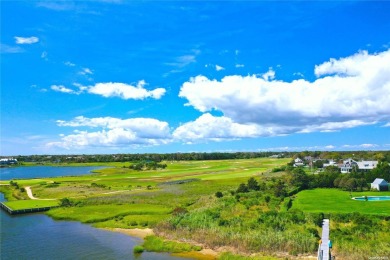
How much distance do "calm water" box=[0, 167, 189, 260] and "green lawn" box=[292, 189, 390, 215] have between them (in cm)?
2861

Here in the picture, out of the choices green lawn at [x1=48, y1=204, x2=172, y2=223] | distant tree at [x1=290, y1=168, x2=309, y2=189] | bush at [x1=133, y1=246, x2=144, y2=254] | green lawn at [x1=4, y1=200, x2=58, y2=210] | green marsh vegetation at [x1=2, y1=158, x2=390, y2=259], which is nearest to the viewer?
green marsh vegetation at [x1=2, y1=158, x2=390, y2=259]

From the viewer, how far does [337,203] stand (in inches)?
2501

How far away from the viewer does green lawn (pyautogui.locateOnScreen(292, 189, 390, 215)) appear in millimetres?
56156

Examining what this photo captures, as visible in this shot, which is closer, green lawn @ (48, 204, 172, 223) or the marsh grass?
the marsh grass

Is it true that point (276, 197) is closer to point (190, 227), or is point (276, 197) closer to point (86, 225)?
point (190, 227)

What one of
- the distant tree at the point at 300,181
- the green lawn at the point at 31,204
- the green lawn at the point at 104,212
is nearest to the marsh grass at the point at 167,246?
the green lawn at the point at 104,212

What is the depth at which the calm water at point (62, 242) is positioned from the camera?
4366 centimetres

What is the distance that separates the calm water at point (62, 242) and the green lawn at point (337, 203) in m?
28.6

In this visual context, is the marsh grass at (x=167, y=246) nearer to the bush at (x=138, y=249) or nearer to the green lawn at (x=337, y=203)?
the bush at (x=138, y=249)

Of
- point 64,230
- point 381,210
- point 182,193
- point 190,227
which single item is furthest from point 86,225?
point 381,210

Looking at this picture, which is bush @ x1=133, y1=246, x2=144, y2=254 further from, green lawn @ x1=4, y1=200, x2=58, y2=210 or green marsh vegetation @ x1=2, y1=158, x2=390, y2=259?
green lawn @ x1=4, y1=200, x2=58, y2=210

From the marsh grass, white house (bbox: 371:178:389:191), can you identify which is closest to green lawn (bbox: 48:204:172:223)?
the marsh grass

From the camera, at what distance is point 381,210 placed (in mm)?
55688

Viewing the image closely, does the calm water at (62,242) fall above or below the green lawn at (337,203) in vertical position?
below
